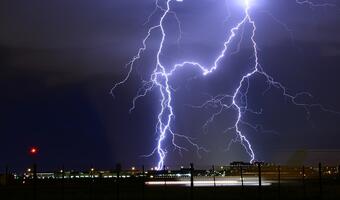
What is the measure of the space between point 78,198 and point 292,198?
942 cm

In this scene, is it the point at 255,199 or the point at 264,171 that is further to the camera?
the point at 264,171

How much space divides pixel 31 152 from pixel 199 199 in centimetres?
733

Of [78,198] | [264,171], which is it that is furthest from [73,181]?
[264,171]

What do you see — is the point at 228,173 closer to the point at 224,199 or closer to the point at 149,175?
the point at 149,175

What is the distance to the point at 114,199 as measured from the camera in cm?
2917

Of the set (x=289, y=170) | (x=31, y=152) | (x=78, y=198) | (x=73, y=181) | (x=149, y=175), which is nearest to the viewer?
(x=31, y=152)

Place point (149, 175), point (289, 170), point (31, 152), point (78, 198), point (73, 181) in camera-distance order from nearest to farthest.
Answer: point (31, 152), point (78, 198), point (73, 181), point (149, 175), point (289, 170)

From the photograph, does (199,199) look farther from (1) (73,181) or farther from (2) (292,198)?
(1) (73,181)

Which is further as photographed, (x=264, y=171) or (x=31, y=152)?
(x=264, y=171)

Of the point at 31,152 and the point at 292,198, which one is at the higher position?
the point at 31,152

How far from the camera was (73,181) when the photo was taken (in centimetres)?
4953

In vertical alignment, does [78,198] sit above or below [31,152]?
below

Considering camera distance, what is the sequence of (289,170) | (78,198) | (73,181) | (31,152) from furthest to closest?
(289,170) < (73,181) < (78,198) < (31,152)

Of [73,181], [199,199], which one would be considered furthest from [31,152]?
[73,181]
